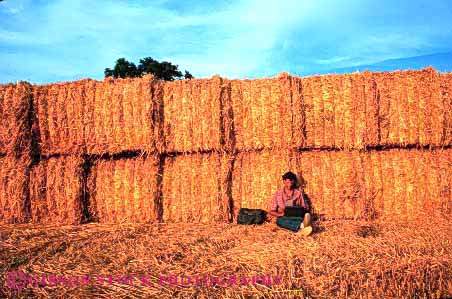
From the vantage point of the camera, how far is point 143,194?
744 cm

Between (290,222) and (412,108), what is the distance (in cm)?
345

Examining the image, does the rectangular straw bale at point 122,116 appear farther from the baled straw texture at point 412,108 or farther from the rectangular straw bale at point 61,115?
the baled straw texture at point 412,108

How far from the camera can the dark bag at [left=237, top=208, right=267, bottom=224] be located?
700 cm

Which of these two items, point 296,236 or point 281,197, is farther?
point 281,197

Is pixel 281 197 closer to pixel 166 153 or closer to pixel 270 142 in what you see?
pixel 270 142

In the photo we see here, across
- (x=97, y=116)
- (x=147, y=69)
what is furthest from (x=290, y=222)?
(x=147, y=69)

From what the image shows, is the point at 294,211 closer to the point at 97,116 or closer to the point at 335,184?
the point at 335,184

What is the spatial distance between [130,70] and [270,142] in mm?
24914

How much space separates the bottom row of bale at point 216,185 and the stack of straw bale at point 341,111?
35cm

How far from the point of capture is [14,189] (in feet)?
24.5

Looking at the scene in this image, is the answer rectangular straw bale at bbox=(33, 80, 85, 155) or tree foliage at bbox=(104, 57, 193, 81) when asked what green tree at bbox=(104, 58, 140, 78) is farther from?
rectangular straw bale at bbox=(33, 80, 85, 155)

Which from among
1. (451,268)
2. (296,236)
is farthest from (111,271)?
(451,268)

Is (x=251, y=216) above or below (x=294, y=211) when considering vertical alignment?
below

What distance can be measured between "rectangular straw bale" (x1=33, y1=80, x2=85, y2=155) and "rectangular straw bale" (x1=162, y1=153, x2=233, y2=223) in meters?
2.01
